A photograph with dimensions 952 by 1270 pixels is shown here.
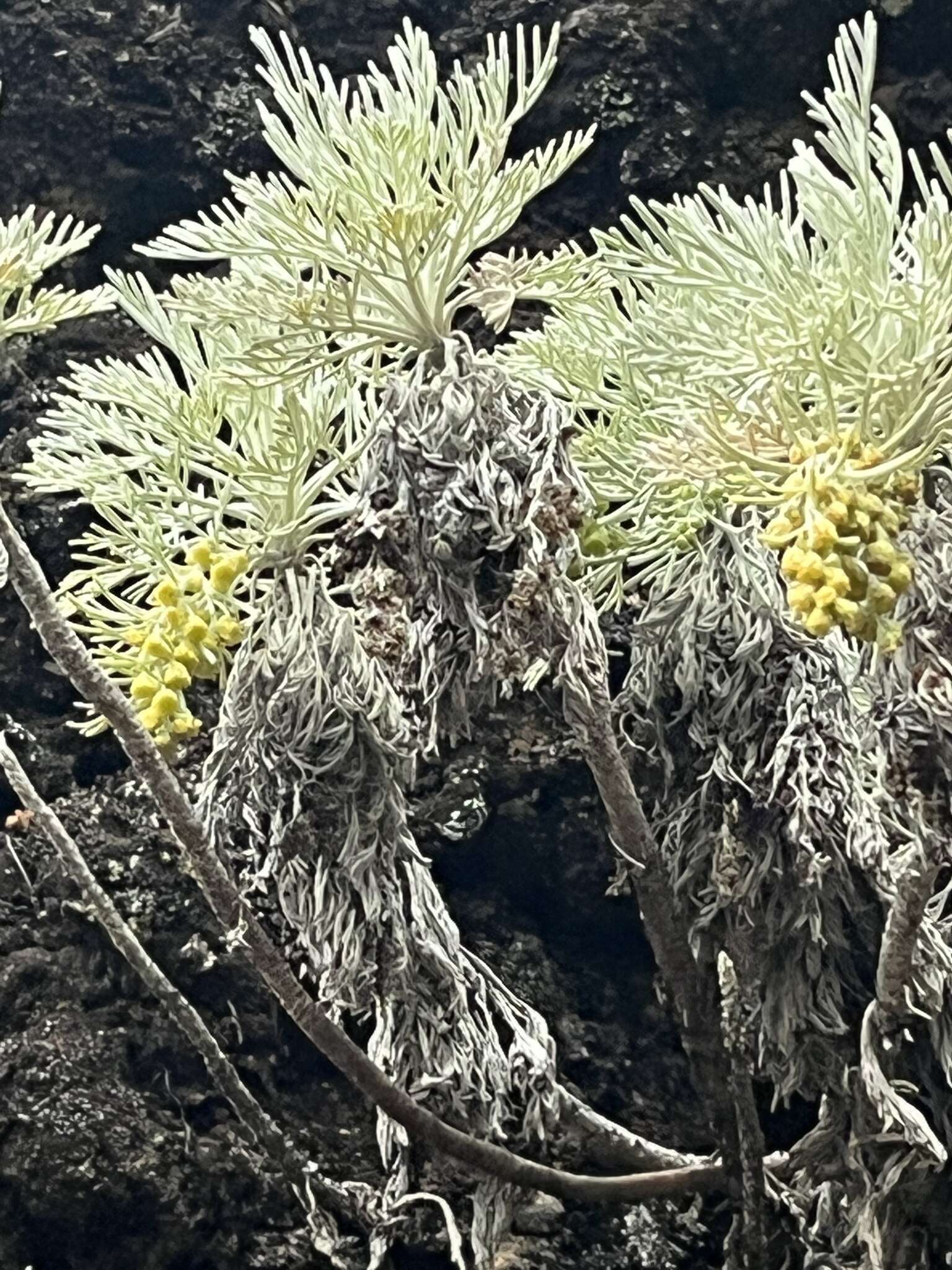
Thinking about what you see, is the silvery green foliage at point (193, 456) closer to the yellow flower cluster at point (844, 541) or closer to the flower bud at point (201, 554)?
the flower bud at point (201, 554)

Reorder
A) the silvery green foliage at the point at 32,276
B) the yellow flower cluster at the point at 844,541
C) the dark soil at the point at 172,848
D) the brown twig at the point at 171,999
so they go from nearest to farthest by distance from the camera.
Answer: the yellow flower cluster at the point at 844,541, the silvery green foliage at the point at 32,276, the brown twig at the point at 171,999, the dark soil at the point at 172,848

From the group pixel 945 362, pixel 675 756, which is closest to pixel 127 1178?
pixel 675 756

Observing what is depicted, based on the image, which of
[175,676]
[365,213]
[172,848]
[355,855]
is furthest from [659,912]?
[172,848]

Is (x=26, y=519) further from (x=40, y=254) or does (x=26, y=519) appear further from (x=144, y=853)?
(x=40, y=254)

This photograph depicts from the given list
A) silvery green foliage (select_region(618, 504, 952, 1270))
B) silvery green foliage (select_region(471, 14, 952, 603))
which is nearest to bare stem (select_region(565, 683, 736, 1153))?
silvery green foliage (select_region(618, 504, 952, 1270))

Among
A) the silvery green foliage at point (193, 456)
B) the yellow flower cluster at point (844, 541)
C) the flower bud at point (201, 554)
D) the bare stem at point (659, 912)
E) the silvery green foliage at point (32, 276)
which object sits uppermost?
the silvery green foliage at point (32, 276)

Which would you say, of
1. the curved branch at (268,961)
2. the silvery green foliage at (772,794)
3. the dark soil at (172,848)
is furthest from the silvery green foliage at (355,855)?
the dark soil at (172,848)

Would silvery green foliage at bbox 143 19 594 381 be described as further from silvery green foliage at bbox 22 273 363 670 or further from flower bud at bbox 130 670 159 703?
flower bud at bbox 130 670 159 703
